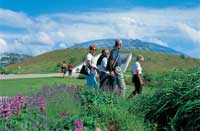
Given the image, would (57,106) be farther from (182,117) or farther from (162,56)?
(162,56)

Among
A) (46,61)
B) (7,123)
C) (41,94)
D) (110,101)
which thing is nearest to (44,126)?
(7,123)

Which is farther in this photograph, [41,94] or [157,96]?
[41,94]

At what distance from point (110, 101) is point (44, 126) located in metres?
4.12

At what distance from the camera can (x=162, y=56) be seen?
331 feet

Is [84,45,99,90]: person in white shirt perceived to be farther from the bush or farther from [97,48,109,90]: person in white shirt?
the bush

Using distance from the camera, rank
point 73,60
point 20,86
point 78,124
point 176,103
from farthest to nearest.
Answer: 1. point 73,60
2. point 20,86
3. point 176,103
4. point 78,124

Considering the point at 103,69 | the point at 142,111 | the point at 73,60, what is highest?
the point at 73,60

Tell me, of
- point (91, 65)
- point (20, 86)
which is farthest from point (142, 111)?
point (20, 86)

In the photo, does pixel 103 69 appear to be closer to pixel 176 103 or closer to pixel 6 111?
pixel 176 103

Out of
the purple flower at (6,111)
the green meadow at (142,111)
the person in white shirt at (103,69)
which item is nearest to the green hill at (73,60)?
the person in white shirt at (103,69)

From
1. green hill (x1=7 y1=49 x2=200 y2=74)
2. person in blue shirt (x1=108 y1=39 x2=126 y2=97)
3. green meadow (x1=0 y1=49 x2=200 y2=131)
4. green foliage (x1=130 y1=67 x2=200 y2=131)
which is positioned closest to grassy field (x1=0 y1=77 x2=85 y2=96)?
person in blue shirt (x1=108 y1=39 x2=126 y2=97)

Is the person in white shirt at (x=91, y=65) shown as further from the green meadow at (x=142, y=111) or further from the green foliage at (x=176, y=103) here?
the green foliage at (x=176, y=103)

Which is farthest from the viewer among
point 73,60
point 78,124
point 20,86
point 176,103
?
point 73,60

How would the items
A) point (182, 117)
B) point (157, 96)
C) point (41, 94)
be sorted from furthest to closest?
1. point (41, 94)
2. point (157, 96)
3. point (182, 117)
